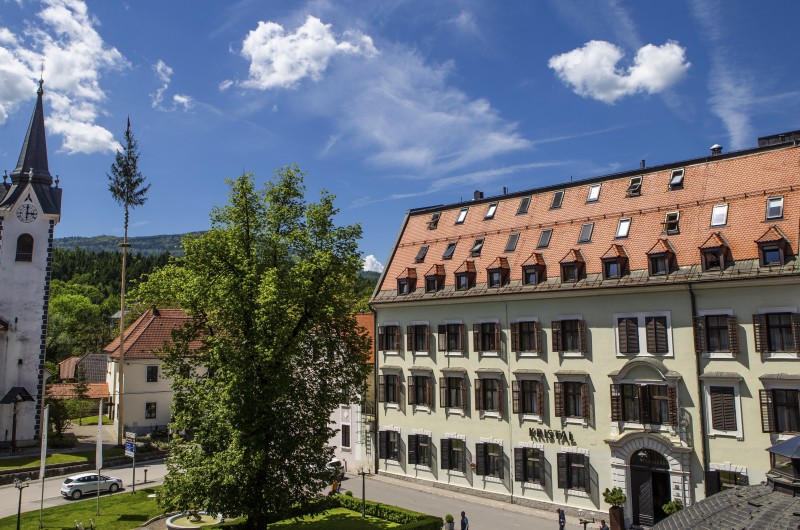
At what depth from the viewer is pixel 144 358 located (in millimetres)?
57812

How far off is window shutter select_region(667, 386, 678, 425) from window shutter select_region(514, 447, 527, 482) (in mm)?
9011

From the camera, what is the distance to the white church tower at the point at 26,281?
4928cm

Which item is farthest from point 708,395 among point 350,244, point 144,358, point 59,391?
point 59,391

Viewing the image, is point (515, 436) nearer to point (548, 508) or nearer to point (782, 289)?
point (548, 508)

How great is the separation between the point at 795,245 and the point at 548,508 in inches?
736

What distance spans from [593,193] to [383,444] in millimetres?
22699

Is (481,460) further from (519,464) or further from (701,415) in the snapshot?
(701,415)

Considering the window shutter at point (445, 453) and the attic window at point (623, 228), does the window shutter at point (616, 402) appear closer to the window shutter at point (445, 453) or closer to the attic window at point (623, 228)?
the attic window at point (623, 228)

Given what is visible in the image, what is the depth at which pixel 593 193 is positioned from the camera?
36.8 m

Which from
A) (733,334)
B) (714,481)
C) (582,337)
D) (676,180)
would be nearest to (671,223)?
(676,180)

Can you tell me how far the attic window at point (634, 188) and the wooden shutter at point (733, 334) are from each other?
983 cm

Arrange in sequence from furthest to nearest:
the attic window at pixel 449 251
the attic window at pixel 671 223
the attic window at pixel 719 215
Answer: the attic window at pixel 449 251 → the attic window at pixel 671 223 → the attic window at pixel 719 215

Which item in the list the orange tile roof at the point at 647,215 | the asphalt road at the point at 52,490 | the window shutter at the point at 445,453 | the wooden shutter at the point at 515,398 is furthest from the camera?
the window shutter at the point at 445,453

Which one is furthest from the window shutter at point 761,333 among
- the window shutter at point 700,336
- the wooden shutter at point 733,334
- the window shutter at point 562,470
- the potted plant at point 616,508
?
the window shutter at point 562,470
